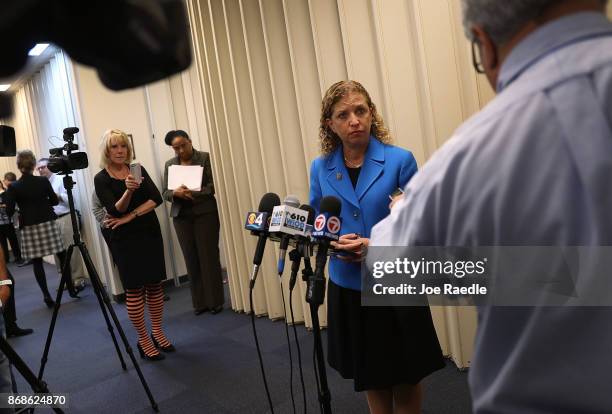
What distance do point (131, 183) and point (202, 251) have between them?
1.30 meters

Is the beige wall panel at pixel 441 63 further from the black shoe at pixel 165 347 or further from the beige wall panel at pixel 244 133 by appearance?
the black shoe at pixel 165 347

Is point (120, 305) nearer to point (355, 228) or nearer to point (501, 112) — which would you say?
point (355, 228)

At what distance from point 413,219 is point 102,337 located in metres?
4.15

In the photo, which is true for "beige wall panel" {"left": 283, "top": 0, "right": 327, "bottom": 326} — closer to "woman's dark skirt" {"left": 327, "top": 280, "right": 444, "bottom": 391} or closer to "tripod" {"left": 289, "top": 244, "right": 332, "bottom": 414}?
"woman's dark skirt" {"left": 327, "top": 280, "right": 444, "bottom": 391}

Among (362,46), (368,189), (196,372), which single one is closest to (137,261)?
(196,372)

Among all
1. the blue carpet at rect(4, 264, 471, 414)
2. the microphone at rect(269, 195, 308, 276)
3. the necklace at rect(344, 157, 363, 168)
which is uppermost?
the necklace at rect(344, 157, 363, 168)

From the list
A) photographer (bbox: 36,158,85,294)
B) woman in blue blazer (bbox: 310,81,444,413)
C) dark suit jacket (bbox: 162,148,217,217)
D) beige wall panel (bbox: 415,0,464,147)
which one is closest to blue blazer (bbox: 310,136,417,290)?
woman in blue blazer (bbox: 310,81,444,413)

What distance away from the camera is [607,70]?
1.89ft

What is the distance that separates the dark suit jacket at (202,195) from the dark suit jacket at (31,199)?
169cm

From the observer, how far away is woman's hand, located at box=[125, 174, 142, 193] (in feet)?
10.5

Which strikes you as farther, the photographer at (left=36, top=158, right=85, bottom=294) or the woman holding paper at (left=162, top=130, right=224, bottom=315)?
the photographer at (left=36, top=158, right=85, bottom=294)

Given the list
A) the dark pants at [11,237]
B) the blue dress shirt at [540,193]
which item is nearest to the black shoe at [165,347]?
the blue dress shirt at [540,193]

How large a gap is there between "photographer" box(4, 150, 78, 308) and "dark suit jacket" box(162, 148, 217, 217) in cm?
171

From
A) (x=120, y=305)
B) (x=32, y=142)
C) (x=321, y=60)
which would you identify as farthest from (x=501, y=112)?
(x=32, y=142)
